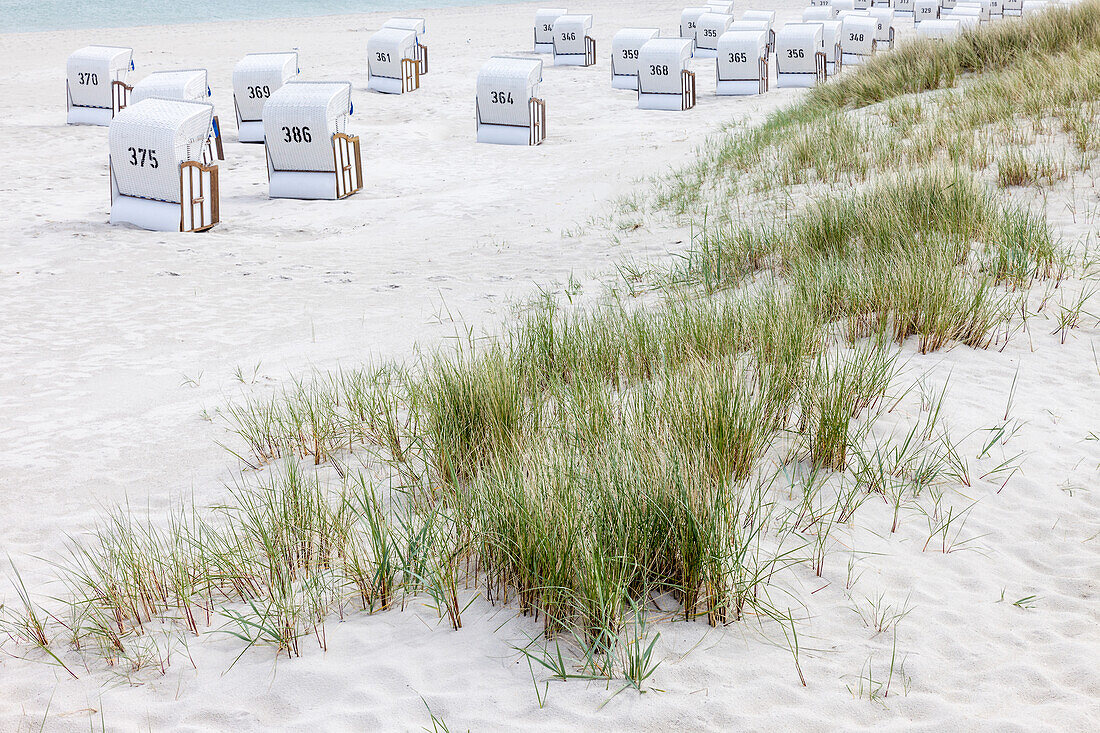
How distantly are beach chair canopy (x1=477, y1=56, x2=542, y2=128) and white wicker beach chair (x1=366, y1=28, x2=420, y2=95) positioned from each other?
536cm

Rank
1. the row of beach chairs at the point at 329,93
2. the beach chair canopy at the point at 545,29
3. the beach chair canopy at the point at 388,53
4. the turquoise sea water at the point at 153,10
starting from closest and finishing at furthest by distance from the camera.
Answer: the row of beach chairs at the point at 329,93, the beach chair canopy at the point at 388,53, the beach chair canopy at the point at 545,29, the turquoise sea water at the point at 153,10

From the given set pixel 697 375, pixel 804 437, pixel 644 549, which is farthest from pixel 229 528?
pixel 804 437

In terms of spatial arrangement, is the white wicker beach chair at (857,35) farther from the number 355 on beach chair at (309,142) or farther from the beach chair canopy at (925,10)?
the number 355 on beach chair at (309,142)

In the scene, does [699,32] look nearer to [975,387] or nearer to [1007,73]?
[1007,73]

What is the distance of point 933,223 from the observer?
18.3ft

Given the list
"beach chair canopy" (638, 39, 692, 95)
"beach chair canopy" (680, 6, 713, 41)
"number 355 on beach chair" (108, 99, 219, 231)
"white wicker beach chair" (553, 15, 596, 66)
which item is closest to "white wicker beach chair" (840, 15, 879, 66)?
"beach chair canopy" (680, 6, 713, 41)

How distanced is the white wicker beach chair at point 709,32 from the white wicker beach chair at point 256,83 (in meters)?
14.1

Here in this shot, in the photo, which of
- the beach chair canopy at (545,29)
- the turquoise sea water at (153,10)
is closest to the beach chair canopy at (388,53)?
the beach chair canopy at (545,29)

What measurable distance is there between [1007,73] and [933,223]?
542cm

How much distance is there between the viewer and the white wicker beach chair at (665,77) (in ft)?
56.0

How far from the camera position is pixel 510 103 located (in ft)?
46.2

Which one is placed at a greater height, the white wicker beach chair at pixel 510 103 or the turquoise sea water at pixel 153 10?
the turquoise sea water at pixel 153 10

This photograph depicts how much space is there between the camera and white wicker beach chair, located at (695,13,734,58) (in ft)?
79.3

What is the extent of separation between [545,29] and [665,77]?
435 inches
